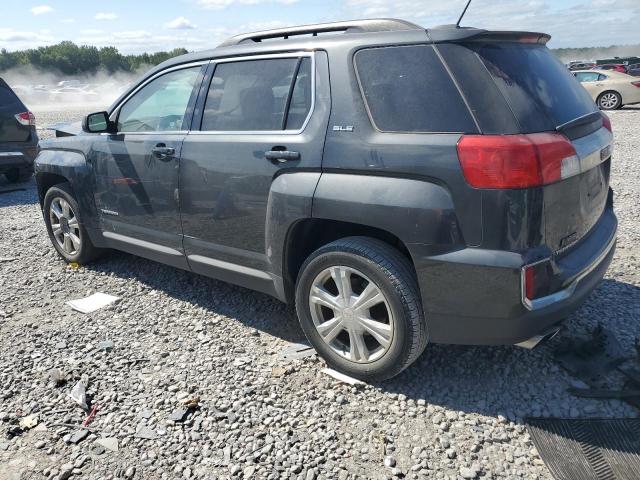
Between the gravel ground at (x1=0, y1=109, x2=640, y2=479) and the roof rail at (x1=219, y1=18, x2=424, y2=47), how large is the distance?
6.52ft

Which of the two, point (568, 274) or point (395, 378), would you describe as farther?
point (395, 378)

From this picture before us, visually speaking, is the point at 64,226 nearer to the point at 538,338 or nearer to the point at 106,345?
the point at 106,345

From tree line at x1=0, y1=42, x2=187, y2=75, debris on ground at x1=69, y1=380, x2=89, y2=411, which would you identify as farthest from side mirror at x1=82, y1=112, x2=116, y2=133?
tree line at x1=0, y1=42, x2=187, y2=75

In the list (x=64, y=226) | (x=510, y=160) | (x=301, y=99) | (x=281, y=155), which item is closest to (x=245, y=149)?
(x=281, y=155)

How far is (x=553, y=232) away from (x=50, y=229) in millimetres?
4762

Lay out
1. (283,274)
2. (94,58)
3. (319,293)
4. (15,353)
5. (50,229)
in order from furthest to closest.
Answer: (94,58)
(50,229)
(15,353)
(283,274)
(319,293)

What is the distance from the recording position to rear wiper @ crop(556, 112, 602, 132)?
2643 mm

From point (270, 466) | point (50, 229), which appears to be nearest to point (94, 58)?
point (50, 229)

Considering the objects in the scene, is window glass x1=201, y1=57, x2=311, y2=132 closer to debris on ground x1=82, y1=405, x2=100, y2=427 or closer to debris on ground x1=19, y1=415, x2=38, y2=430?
debris on ground x1=82, y1=405, x2=100, y2=427

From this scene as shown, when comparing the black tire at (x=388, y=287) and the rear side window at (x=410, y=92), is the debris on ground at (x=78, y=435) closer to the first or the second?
the black tire at (x=388, y=287)

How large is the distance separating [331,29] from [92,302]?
2907 mm

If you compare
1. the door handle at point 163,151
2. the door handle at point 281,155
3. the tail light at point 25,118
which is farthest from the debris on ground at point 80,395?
the tail light at point 25,118

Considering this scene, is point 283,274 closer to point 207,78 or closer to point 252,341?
point 252,341

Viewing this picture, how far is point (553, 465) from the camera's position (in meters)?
2.47
